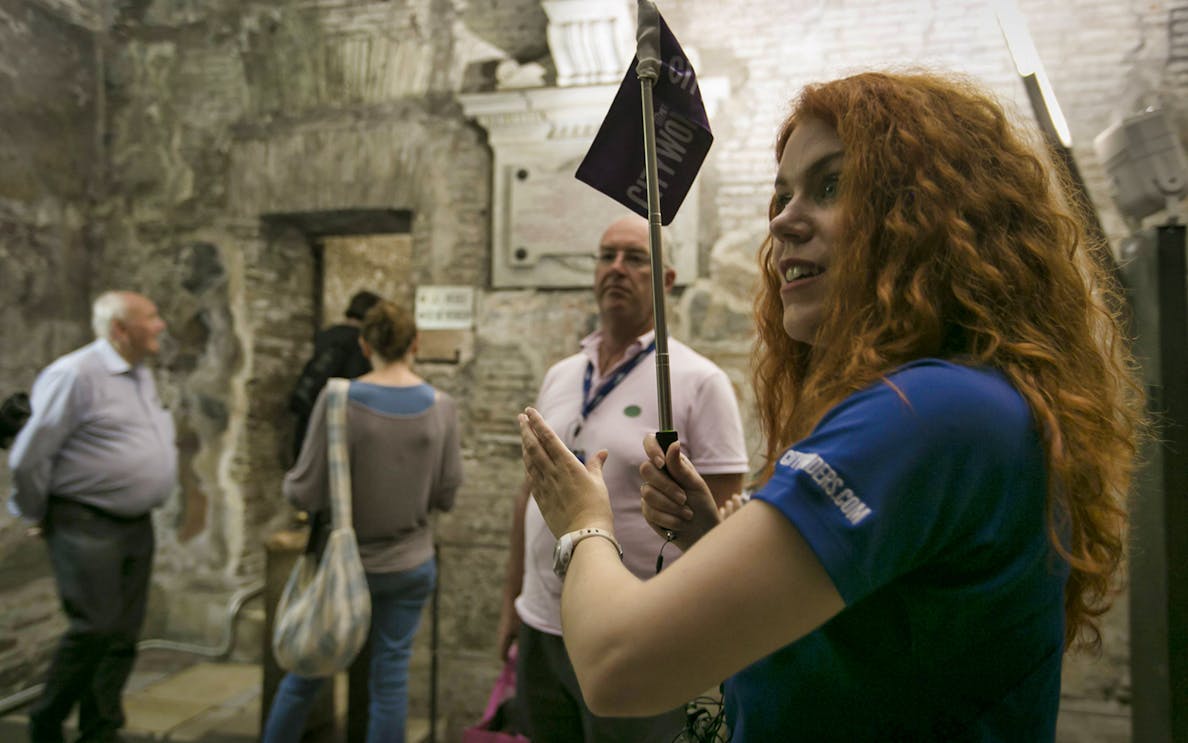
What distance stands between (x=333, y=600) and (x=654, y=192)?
6.94 feet

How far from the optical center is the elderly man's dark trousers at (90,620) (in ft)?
10.0

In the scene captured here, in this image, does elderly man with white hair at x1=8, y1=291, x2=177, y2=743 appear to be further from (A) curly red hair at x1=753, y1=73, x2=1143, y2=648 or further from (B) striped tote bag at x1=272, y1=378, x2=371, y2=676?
(A) curly red hair at x1=753, y1=73, x2=1143, y2=648

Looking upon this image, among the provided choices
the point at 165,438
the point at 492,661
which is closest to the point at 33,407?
the point at 165,438

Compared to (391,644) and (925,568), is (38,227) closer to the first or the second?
(391,644)

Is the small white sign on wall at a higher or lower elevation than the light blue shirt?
higher

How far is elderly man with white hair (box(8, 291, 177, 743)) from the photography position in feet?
9.97

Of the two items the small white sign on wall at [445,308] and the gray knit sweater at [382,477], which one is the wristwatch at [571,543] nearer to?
the gray knit sweater at [382,477]

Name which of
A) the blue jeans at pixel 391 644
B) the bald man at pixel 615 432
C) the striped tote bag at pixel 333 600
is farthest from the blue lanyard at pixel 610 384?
the blue jeans at pixel 391 644

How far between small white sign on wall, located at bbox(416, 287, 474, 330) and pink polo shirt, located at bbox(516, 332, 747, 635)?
2078 millimetres

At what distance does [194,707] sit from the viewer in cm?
393

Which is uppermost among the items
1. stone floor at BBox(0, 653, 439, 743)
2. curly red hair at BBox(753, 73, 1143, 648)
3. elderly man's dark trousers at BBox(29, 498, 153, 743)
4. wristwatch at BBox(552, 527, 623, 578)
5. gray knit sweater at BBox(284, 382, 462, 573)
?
curly red hair at BBox(753, 73, 1143, 648)

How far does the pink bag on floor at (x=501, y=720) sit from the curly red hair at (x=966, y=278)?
1.37 meters

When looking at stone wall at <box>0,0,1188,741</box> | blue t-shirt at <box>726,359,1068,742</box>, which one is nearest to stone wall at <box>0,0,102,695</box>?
stone wall at <box>0,0,1188,741</box>

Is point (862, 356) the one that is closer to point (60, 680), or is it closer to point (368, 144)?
point (60, 680)
